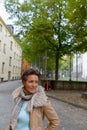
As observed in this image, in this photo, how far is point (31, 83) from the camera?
10.2ft

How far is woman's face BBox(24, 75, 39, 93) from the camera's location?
10.1ft

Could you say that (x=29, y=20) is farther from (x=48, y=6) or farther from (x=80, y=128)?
(x=80, y=128)

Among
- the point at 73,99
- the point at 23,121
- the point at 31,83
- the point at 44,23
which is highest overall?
the point at 44,23

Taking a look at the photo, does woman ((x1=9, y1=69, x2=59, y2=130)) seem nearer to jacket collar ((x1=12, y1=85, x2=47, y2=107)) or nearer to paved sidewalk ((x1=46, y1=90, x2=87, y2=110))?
jacket collar ((x1=12, y1=85, x2=47, y2=107))

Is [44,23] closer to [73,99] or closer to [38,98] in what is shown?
[73,99]

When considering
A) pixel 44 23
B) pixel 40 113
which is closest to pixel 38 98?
pixel 40 113

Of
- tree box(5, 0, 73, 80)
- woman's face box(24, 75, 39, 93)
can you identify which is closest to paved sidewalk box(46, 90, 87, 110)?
tree box(5, 0, 73, 80)

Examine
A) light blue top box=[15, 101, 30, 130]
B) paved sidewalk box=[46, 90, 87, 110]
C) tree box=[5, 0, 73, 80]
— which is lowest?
paved sidewalk box=[46, 90, 87, 110]

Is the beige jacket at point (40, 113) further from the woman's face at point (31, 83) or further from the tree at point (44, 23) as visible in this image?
the tree at point (44, 23)

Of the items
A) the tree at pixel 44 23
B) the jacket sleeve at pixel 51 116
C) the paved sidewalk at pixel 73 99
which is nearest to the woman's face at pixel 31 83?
the jacket sleeve at pixel 51 116

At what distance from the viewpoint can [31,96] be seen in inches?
119

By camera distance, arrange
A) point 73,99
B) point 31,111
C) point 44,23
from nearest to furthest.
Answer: point 31,111 → point 73,99 → point 44,23

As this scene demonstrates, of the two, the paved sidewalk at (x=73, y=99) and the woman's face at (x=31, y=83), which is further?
the paved sidewalk at (x=73, y=99)

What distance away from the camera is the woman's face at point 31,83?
3090 mm
